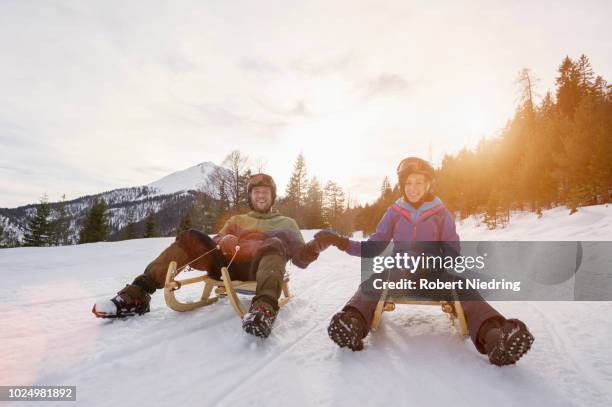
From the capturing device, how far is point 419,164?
356cm

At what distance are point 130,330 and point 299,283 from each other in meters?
3.29

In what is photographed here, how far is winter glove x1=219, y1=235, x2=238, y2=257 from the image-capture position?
3.73m

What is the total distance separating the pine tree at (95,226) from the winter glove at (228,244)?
38007 millimetres

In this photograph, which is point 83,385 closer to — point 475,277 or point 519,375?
point 519,375

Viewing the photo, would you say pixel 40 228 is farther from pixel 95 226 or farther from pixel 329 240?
pixel 329 240

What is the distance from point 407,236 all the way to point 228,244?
212 cm

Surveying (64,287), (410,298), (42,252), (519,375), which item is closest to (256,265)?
(410,298)

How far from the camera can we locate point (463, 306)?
252cm

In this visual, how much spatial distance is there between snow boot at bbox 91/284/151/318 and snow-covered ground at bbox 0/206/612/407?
3.9 inches

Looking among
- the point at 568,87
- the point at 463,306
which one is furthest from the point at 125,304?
the point at 568,87

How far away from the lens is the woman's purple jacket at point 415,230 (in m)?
3.32

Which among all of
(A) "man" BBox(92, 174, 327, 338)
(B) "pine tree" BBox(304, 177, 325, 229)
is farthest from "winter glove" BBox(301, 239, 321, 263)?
(B) "pine tree" BBox(304, 177, 325, 229)

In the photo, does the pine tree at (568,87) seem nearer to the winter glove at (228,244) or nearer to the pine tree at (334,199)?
the pine tree at (334,199)

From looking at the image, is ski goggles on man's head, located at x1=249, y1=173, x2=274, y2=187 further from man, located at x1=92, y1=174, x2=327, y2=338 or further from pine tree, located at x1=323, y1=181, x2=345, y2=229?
pine tree, located at x1=323, y1=181, x2=345, y2=229
